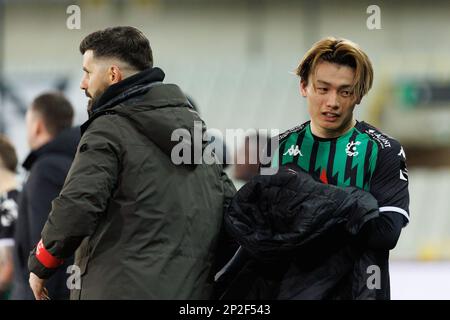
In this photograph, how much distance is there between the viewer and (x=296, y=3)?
46.6 feet

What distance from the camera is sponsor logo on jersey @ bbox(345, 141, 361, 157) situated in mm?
3035

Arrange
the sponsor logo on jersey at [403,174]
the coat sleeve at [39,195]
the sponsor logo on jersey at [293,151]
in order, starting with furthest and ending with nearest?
the coat sleeve at [39,195] → the sponsor logo on jersey at [293,151] → the sponsor logo on jersey at [403,174]

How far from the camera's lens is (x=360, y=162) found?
303 cm

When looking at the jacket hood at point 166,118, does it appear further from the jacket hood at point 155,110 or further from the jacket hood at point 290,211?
the jacket hood at point 290,211

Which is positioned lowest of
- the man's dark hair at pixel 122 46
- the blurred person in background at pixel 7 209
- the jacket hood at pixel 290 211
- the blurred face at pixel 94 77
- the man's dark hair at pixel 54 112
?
the blurred person in background at pixel 7 209

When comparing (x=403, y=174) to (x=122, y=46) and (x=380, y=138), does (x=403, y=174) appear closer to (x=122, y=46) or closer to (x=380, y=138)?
(x=380, y=138)

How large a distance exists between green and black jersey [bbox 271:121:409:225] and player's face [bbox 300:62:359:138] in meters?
0.04

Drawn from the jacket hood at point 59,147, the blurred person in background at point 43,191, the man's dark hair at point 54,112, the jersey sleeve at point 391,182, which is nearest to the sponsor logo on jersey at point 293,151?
the jersey sleeve at point 391,182

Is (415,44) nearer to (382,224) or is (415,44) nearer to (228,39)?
(228,39)

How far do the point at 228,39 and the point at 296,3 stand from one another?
3.96 feet

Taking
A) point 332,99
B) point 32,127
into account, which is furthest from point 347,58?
point 32,127

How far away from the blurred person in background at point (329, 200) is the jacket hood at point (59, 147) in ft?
5.78

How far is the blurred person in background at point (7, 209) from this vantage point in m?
5.06

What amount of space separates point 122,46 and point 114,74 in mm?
103
